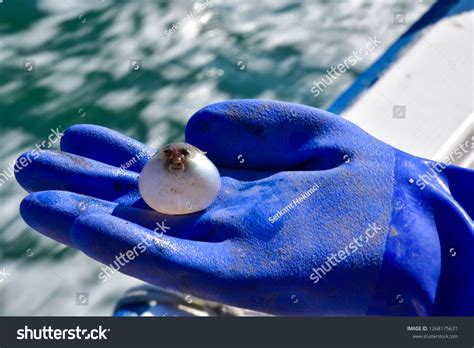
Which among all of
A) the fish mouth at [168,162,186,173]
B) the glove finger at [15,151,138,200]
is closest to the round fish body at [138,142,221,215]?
the fish mouth at [168,162,186,173]

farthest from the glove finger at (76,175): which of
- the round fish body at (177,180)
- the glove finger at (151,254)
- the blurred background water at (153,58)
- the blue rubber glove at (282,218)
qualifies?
the blurred background water at (153,58)

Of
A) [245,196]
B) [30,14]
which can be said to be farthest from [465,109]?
[30,14]

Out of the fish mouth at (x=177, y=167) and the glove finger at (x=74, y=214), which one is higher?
the fish mouth at (x=177, y=167)

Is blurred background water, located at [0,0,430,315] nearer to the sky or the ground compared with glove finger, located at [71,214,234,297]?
nearer to the ground

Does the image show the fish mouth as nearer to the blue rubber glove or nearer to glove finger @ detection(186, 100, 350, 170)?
the blue rubber glove

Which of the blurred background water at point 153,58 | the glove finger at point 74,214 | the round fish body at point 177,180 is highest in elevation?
the round fish body at point 177,180

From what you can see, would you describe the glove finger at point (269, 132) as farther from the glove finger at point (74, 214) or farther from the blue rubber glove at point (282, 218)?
the glove finger at point (74, 214)

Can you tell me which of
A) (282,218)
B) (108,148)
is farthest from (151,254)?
(108,148)
